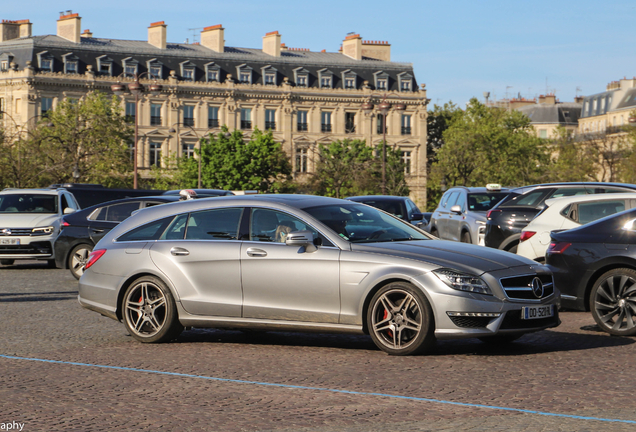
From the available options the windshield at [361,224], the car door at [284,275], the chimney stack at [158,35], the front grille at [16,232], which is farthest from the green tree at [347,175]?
the car door at [284,275]

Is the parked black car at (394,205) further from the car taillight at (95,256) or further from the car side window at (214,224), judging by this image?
the car side window at (214,224)

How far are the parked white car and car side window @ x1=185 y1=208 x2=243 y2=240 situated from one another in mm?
5413

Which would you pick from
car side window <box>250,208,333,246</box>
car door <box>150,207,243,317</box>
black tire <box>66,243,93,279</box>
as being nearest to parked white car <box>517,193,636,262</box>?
car side window <box>250,208,333,246</box>

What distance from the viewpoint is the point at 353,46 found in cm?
10312

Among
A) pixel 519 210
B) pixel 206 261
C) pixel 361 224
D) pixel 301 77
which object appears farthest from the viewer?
pixel 301 77

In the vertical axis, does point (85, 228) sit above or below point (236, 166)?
below

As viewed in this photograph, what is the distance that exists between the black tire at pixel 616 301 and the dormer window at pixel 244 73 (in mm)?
88615

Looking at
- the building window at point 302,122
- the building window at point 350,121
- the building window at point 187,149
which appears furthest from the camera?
the building window at point 350,121

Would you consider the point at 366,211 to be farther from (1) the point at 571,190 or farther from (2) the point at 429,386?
(1) the point at 571,190

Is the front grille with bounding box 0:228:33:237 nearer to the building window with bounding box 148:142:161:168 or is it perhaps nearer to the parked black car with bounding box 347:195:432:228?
the parked black car with bounding box 347:195:432:228

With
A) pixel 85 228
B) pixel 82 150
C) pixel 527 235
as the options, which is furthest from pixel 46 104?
pixel 527 235

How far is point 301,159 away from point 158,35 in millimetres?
19170

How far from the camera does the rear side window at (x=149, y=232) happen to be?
10.1 meters

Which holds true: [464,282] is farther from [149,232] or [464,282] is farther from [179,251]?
[149,232]
